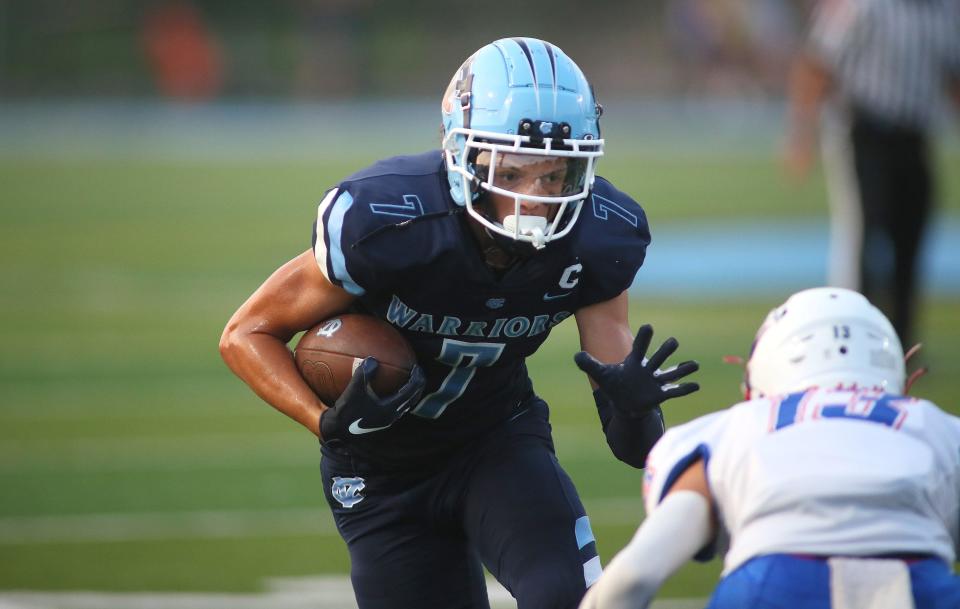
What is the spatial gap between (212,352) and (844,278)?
3437 mm

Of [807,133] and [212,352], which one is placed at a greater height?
[807,133]

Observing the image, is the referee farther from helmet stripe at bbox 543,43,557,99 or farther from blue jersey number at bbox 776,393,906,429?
blue jersey number at bbox 776,393,906,429

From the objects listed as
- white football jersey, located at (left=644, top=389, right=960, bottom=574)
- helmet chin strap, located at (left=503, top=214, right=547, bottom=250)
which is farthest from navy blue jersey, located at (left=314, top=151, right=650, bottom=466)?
white football jersey, located at (left=644, top=389, right=960, bottom=574)

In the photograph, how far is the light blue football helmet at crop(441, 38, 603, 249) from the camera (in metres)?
3.14

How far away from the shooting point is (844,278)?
7695 millimetres

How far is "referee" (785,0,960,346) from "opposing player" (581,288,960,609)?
4.85 metres

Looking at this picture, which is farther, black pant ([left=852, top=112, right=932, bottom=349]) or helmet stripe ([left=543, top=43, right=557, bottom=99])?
black pant ([left=852, top=112, right=932, bottom=349])

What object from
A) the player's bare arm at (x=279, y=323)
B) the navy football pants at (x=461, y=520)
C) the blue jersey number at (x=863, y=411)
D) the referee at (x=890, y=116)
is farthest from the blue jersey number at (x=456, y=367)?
the referee at (x=890, y=116)

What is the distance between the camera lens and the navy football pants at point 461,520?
316 centimetres

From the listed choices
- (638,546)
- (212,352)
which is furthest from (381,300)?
(212,352)

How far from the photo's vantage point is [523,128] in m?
3.17

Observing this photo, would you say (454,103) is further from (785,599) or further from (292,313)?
(785,599)

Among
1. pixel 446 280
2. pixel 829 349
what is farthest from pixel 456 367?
pixel 829 349

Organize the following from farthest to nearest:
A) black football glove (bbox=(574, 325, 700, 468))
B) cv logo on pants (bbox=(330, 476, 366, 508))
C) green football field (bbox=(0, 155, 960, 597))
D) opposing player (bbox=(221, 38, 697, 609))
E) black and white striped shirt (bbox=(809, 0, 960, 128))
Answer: black and white striped shirt (bbox=(809, 0, 960, 128)) < green football field (bbox=(0, 155, 960, 597)) < cv logo on pants (bbox=(330, 476, 366, 508)) < opposing player (bbox=(221, 38, 697, 609)) < black football glove (bbox=(574, 325, 700, 468))
